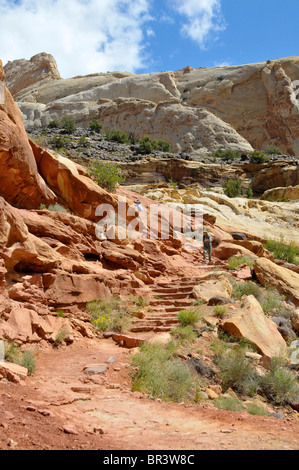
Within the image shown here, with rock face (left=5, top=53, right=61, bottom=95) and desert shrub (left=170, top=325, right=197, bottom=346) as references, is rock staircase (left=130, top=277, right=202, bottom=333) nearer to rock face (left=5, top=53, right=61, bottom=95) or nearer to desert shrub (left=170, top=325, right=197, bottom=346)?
desert shrub (left=170, top=325, right=197, bottom=346)

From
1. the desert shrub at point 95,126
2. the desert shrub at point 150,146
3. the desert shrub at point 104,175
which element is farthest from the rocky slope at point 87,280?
the desert shrub at point 95,126

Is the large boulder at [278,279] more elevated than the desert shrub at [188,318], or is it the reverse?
the large boulder at [278,279]

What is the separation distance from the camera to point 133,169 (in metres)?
29.1

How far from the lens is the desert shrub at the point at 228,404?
510 centimetres

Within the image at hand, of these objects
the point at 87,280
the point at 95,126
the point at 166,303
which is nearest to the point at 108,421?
the point at 87,280

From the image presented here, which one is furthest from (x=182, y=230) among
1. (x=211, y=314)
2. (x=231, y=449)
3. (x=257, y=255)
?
(x=231, y=449)

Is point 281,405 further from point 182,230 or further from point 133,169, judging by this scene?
point 133,169

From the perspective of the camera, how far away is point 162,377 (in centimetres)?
526

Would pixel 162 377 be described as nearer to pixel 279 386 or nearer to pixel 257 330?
pixel 279 386

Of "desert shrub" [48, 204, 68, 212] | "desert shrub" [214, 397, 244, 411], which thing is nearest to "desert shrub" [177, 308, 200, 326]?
"desert shrub" [214, 397, 244, 411]

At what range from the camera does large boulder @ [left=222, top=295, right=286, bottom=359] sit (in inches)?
284

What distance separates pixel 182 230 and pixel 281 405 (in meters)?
9.68

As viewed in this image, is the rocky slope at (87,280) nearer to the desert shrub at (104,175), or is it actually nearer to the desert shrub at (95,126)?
the desert shrub at (104,175)

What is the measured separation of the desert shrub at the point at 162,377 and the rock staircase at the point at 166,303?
1.74m
